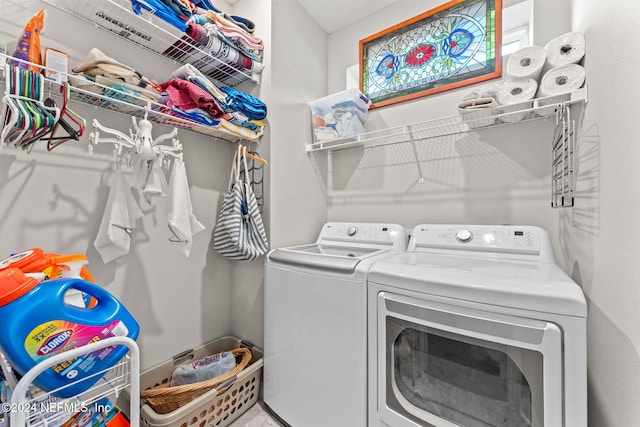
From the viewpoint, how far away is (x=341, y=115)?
5.80ft

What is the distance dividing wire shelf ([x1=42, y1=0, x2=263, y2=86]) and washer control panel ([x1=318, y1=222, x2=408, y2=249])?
109 centimetres

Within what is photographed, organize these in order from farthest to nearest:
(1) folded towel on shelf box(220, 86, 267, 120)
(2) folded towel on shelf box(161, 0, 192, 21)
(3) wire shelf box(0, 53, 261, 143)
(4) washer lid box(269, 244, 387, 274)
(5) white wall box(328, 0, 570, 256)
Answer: (1) folded towel on shelf box(220, 86, 267, 120) → (5) white wall box(328, 0, 570, 256) → (2) folded towel on shelf box(161, 0, 192, 21) → (4) washer lid box(269, 244, 387, 274) → (3) wire shelf box(0, 53, 261, 143)

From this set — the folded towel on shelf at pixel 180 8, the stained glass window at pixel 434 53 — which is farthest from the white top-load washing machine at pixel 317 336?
the folded towel on shelf at pixel 180 8

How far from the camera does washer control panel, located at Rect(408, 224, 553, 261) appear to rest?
1.22 m

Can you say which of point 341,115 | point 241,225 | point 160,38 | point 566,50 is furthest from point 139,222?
point 566,50

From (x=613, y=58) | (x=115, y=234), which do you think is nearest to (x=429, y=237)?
(x=613, y=58)

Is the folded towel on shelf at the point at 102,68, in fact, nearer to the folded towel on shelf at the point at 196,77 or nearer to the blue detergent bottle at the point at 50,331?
the folded towel on shelf at the point at 196,77

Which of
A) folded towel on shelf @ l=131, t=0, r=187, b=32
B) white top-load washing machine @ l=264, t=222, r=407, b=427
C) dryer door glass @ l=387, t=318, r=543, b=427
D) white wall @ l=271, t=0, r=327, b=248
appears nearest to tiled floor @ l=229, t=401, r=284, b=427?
white top-load washing machine @ l=264, t=222, r=407, b=427

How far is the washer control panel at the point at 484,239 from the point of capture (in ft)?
3.99

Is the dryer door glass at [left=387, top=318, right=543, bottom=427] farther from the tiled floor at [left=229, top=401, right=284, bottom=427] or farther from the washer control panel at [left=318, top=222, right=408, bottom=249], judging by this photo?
the tiled floor at [left=229, top=401, right=284, bottom=427]

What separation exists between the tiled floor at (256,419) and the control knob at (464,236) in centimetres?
136

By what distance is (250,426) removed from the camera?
1.41m

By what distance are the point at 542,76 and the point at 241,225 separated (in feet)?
5.43

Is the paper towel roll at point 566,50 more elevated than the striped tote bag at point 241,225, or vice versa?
the paper towel roll at point 566,50
